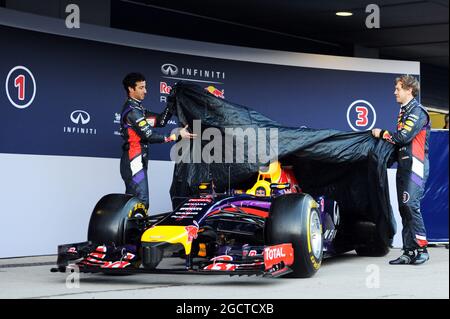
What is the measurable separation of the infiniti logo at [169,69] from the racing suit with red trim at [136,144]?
221 centimetres

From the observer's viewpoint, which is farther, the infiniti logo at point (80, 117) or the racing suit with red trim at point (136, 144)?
the infiniti logo at point (80, 117)

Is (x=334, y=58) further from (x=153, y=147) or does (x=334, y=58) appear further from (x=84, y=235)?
(x=84, y=235)

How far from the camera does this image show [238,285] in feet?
25.9

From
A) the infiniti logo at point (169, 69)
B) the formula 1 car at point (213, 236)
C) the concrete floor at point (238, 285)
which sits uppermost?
the infiniti logo at point (169, 69)

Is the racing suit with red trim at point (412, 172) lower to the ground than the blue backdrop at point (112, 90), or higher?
lower

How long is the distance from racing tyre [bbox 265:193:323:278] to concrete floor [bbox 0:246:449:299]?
0.46 ft

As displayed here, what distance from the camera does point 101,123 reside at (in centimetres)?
1128

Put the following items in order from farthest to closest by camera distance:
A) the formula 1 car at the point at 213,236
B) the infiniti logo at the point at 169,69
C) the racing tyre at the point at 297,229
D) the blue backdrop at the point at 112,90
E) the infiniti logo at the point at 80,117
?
the infiniti logo at the point at 169,69 < the infiniti logo at the point at 80,117 < the blue backdrop at the point at 112,90 < the racing tyre at the point at 297,229 < the formula 1 car at the point at 213,236

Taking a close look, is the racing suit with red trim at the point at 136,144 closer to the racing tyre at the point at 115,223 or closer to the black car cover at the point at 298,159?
the black car cover at the point at 298,159

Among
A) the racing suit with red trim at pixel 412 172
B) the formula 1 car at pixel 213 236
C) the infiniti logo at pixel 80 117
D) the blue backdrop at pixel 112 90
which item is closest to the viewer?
the formula 1 car at pixel 213 236

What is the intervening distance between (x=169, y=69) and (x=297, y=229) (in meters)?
4.58

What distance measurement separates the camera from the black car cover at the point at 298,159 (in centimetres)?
936

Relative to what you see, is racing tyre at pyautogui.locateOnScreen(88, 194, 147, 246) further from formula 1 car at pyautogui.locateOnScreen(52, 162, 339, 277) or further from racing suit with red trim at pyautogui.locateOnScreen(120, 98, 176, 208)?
racing suit with red trim at pyautogui.locateOnScreen(120, 98, 176, 208)

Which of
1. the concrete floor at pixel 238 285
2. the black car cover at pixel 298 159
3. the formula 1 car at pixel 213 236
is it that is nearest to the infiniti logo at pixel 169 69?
the black car cover at pixel 298 159
